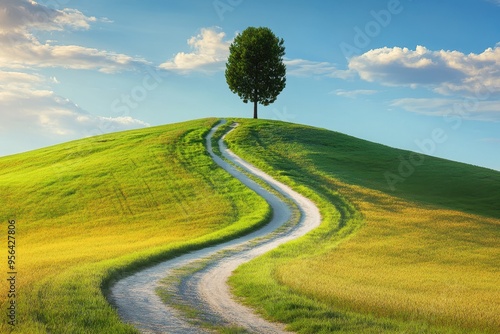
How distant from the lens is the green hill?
15.6m

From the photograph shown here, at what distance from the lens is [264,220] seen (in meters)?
39.2

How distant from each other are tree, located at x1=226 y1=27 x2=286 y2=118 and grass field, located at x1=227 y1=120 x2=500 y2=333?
2247cm

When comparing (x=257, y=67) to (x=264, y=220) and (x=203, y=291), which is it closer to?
(x=264, y=220)

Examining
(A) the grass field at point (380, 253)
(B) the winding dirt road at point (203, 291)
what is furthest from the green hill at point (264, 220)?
(B) the winding dirt road at point (203, 291)

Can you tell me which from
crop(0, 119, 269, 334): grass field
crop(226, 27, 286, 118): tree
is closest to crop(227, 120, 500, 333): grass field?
crop(0, 119, 269, 334): grass field

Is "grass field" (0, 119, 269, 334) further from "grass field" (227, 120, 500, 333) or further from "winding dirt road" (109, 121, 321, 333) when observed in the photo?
"grass field" (227, 120, 500, 333)

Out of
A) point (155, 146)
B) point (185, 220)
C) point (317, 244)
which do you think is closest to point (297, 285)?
point (317, 244)

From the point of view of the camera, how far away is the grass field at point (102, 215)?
15531mm

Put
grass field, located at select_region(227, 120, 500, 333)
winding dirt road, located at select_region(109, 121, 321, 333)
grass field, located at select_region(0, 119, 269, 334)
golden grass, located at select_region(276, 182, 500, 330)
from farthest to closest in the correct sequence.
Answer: golden grass, located at select_region(276, 182, 500, 330), grass field, located at select_region(0, 119, 269, 334), grass field, located at select_region(227, 120, 500, 333), winding dirt road, located at select_region(109, 121, 321, 333)

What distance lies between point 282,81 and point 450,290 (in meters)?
77.6

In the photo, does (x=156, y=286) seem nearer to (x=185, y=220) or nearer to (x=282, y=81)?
(x=185, y=220)

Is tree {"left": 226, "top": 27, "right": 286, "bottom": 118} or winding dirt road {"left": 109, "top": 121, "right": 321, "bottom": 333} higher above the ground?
tree {"left": 226, "top": 27, "right": 286, "bottom": 118}

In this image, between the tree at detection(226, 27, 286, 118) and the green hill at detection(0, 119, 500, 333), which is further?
the tree at detection(226, 27, 286, 118)

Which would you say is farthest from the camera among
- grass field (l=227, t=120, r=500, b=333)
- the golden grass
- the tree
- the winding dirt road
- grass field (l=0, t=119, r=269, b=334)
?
the tree
